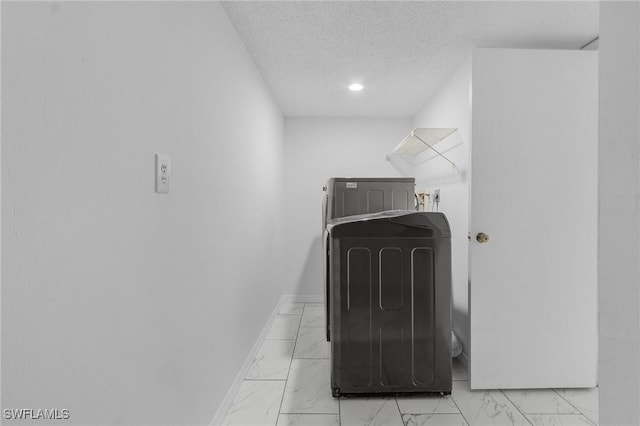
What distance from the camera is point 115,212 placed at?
3.24ft

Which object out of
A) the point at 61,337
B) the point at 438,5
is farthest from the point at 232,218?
the point at 438,5

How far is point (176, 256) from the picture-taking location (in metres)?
1.38

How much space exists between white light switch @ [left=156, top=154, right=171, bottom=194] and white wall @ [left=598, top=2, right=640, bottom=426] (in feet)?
3.90

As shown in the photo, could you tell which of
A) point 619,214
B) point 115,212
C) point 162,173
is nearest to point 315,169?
point 162,173

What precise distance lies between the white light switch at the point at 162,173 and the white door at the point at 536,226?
1.69m

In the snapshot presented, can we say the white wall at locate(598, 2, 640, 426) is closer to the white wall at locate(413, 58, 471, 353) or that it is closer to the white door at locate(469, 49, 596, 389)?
the white door at locate(469, 49, 596, 389)

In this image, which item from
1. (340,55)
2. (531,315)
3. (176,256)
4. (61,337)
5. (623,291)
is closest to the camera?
(623,291)

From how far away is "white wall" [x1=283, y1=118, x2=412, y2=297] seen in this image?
4211mm

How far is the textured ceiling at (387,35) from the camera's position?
1.92m

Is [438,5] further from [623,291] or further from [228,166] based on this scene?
[623,291]

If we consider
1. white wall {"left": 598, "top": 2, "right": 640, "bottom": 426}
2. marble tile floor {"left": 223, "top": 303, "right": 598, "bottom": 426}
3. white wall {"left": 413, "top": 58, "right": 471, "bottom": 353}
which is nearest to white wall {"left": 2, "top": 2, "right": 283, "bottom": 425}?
marble tile floor {"left": 223, "top": 303, "right": 598, "bottom": 426}

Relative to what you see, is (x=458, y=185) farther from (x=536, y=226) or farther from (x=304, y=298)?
(x=304, y=298)

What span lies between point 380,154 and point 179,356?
3343 millimetres

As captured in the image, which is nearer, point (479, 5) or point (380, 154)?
point (479, 5)
